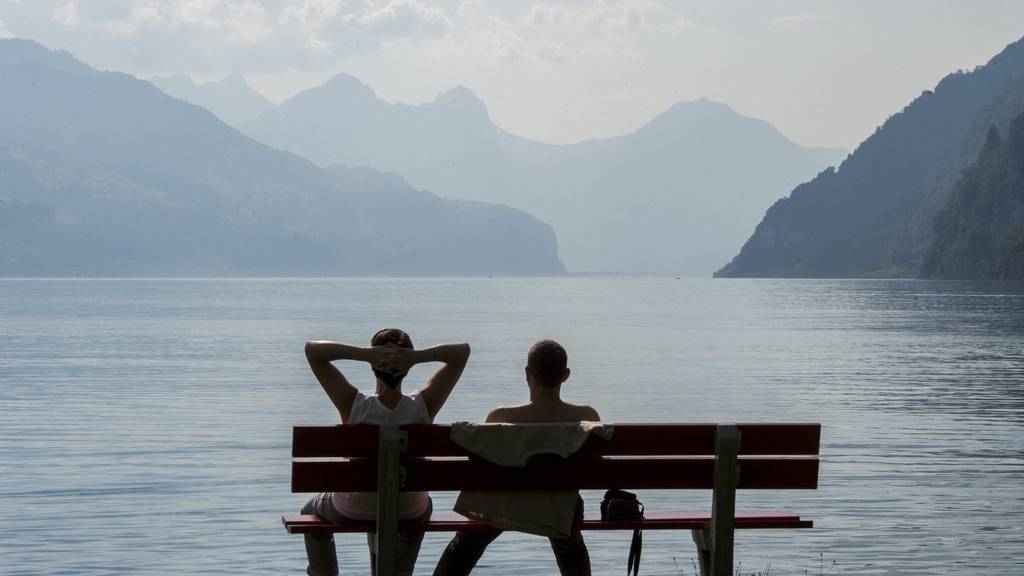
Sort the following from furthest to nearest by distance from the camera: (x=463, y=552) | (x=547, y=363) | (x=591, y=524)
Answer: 1. (x=463, y=552)
2. (x=591, y=524)
3. (x=547, y=363)

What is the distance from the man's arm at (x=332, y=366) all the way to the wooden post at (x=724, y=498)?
2.12 m

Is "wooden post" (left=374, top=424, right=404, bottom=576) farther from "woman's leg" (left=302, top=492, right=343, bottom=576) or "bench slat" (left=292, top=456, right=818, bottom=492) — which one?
"woman's leg" (left=302, top=492, right=343, bottom=576)

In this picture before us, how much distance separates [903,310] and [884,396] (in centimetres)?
9116

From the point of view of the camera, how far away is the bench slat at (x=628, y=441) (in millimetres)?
8539

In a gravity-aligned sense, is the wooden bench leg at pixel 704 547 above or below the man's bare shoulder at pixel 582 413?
below

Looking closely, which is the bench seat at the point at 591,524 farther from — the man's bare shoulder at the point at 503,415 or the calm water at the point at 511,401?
the calm water at the point at 511,401

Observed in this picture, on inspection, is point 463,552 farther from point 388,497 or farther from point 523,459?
point 523,459

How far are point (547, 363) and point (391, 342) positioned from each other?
932 millimetres

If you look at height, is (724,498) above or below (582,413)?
below

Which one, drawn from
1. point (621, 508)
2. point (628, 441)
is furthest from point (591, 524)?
point (628, 441)

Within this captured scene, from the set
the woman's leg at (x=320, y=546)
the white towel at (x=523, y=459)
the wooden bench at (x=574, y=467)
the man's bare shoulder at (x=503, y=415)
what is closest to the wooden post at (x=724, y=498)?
the wooden bench at (x=574, y=467)

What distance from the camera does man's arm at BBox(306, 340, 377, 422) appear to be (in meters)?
8.70

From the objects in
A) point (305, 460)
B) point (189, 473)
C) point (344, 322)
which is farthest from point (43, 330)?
point (305, 460)

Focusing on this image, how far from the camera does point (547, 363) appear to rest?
8578mm
